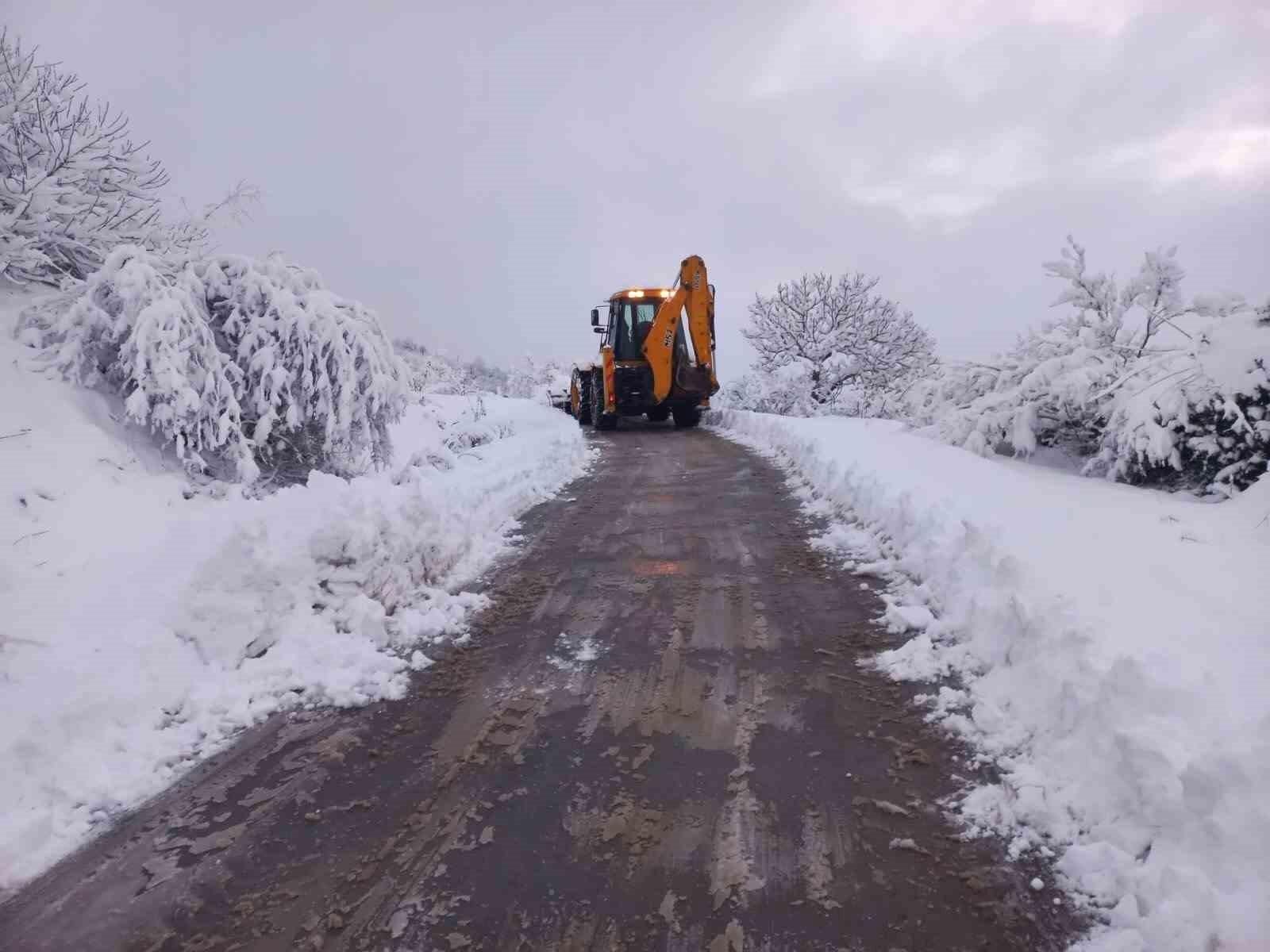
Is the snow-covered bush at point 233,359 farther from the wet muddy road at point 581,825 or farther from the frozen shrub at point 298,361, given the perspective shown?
the wet muddy road at point 581,825

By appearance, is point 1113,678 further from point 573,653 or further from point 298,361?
point 298,361

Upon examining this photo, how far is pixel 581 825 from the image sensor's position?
113 inches

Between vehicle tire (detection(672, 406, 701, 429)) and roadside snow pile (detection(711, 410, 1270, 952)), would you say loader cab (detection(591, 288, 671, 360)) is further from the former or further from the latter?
roadside snow pile (detection(711, 410, 1270, 952))

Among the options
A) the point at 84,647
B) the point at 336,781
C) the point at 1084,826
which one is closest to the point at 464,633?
the point at 336,781

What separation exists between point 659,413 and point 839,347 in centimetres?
1173

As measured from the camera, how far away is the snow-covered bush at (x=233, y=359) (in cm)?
568

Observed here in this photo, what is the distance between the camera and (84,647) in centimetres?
369

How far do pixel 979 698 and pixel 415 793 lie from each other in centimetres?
280

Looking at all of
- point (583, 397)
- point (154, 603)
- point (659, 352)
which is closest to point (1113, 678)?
point (154, 603)

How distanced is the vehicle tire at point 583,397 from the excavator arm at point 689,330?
349cm

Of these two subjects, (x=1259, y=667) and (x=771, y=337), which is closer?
(x=1259, y=667)

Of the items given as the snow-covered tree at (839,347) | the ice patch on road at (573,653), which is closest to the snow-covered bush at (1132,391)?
the ice patch on road at (573,653)

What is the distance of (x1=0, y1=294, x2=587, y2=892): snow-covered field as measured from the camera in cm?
323

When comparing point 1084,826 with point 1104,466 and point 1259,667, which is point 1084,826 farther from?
point 1104,466
